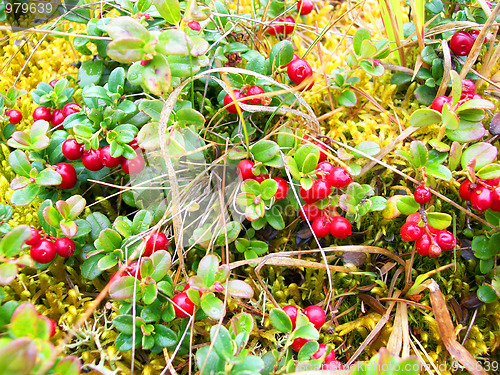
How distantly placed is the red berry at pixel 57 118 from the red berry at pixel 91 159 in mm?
327

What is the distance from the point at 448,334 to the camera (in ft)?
5.19

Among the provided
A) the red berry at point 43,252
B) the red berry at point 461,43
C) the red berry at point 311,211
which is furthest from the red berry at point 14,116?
the red berry at point 461,43

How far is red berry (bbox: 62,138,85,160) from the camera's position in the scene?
1.75 metres

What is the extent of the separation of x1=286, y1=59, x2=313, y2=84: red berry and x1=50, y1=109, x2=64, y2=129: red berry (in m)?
1.21

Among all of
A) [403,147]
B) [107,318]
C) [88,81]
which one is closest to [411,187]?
[403,147]

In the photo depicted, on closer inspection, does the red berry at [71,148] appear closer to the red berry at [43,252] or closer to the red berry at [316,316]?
the red berry at [43,252]

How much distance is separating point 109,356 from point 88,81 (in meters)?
1.42

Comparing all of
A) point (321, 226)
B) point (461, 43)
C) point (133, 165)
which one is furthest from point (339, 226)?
point (461, 43)

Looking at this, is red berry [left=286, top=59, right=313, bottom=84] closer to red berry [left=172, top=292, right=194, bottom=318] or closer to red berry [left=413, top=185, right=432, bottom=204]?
red berry [left=413, top=185, right=432, bottom=204]

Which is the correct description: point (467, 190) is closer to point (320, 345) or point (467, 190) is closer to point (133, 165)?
point (320, 345)

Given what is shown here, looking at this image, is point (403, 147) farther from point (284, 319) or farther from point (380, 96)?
point (284, 319)

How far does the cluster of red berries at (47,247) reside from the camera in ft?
5.01

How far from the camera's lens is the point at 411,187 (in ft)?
6.27

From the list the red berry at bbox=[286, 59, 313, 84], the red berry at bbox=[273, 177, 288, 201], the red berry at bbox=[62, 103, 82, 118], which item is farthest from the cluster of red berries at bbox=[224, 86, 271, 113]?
the red berry at bbox=[62, 103, 82, 118]
